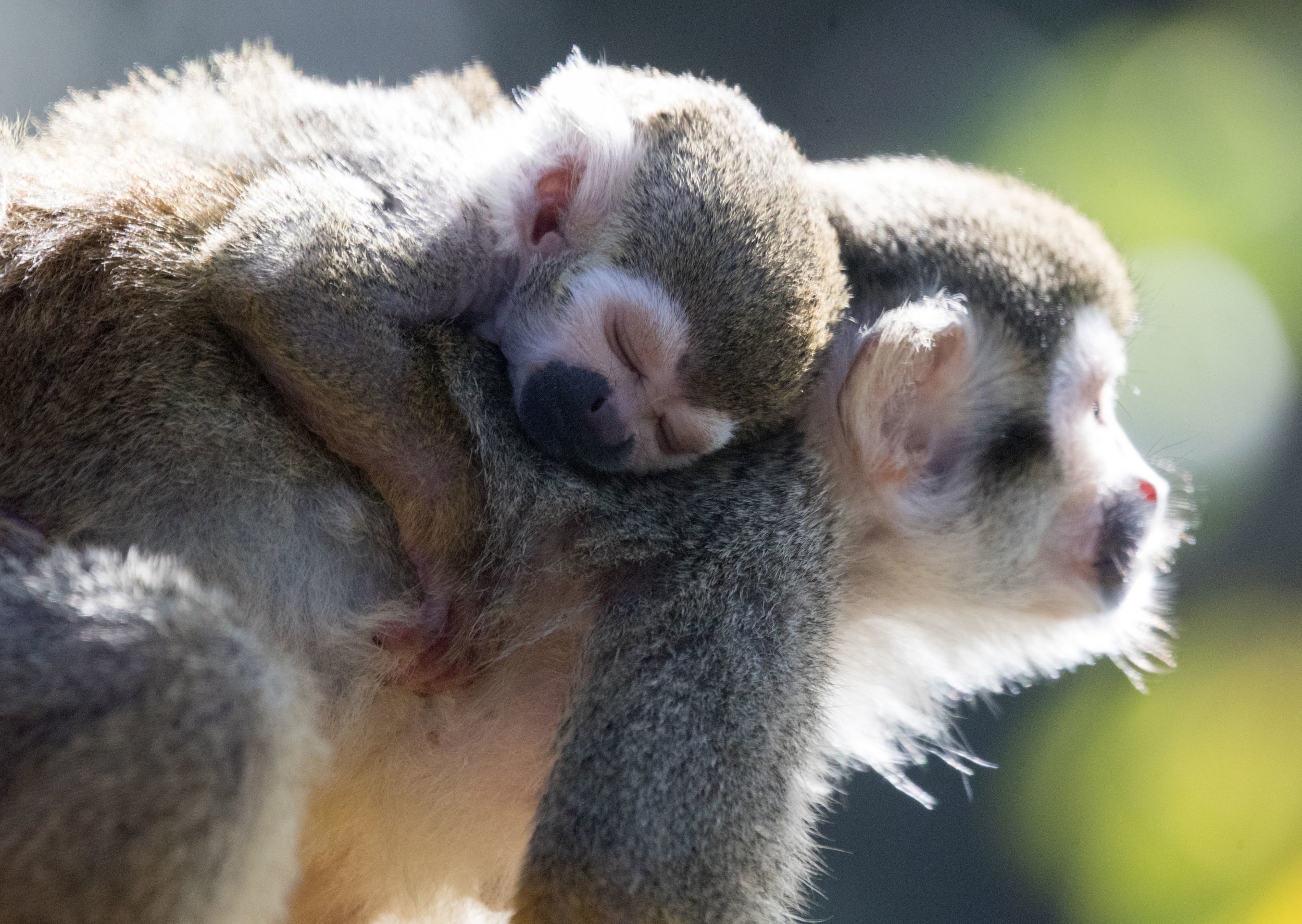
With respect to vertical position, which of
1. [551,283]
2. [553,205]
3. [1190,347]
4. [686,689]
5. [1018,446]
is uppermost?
[1190,347]

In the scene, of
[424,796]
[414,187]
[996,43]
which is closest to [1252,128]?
[996,43]

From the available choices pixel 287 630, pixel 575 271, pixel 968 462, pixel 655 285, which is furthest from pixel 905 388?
pixel 287 630

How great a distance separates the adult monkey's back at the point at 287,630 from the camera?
3.08 ft

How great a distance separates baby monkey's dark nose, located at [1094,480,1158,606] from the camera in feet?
4.82

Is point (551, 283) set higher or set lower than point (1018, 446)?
higher

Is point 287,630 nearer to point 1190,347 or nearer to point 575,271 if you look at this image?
point 575,271

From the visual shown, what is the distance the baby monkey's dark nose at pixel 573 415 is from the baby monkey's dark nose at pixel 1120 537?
2.31 ft

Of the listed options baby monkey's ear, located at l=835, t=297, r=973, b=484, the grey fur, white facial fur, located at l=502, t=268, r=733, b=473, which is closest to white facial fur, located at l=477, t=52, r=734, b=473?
white facial fur, located at l=502, t=268, r=733, b=473

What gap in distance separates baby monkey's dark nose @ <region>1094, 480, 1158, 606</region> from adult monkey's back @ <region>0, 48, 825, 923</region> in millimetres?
431

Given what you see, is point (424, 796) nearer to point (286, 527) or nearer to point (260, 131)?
point (286, 527)

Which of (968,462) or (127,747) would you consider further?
(968,462)

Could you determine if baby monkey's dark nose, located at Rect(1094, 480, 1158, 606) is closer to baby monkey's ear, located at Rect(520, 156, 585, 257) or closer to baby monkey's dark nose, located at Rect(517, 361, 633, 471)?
baby monkey's dark nose, located at Rect(517, 361, 633, 471)

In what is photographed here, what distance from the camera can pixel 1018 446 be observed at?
4.84ft

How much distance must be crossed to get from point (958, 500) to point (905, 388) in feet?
0.61
